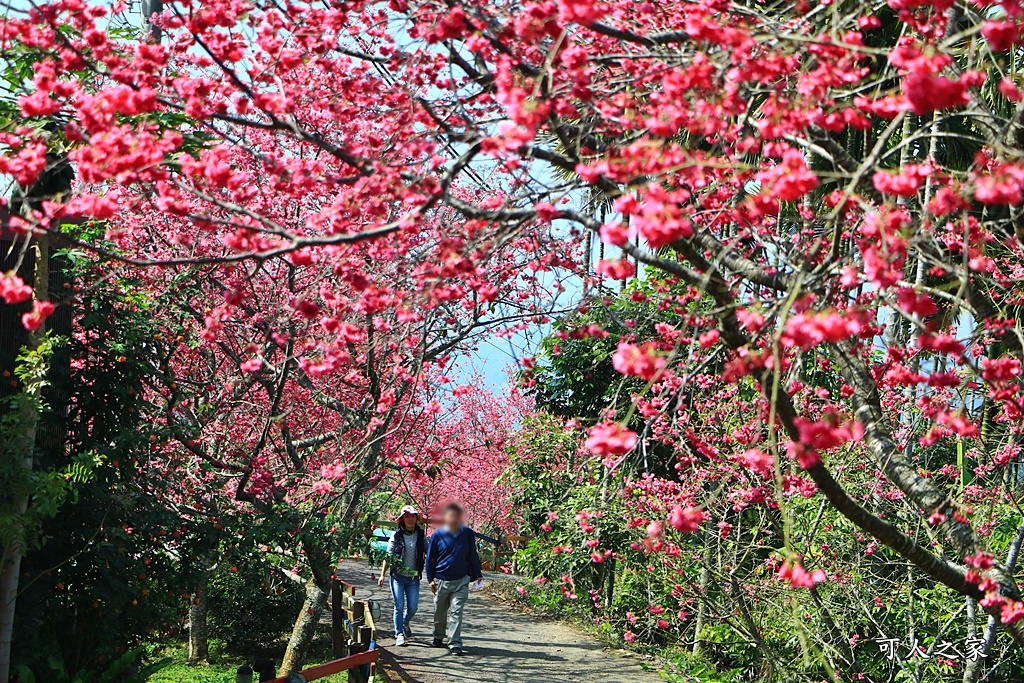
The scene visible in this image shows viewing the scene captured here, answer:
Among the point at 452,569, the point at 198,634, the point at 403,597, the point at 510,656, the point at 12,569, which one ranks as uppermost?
the point at 12,569

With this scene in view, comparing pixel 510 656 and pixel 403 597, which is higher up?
pixel 403 597

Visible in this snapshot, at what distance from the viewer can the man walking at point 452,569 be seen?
10.1 m

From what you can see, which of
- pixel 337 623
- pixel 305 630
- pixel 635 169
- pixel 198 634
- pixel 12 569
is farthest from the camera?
pixel 198 634

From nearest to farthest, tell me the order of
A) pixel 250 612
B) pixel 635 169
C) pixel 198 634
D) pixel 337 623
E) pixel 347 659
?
pixel 635 169
pixel 347 659
pixel 337 623
pixel 198 634
pixel 250 612

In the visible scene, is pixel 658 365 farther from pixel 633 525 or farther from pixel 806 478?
pixel 633 525

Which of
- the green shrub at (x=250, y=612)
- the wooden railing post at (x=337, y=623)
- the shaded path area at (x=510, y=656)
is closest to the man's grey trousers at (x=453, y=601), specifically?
the shaded path area at (x=510, y=656)

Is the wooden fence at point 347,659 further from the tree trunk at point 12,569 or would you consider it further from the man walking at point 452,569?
the tree trunk at point 12,569

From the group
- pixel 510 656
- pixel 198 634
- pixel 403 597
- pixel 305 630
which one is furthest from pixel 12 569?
pixel 510 656

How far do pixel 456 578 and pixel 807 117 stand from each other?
25.9 ft

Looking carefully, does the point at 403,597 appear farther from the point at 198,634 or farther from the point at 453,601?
the point at 198,634

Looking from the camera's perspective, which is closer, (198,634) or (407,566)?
A: (198,634)

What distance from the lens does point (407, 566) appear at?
33.8 feet

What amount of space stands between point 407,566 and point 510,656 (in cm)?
148

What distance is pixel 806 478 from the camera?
6.46m
